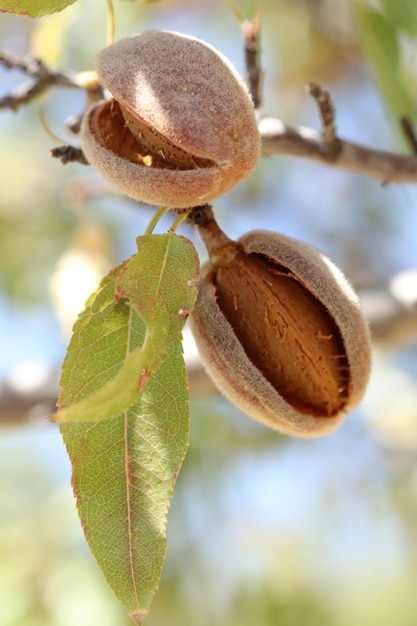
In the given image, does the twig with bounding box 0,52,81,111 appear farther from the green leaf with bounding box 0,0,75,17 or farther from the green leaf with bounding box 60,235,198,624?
the green leaf with bounding box 60,235,198,624

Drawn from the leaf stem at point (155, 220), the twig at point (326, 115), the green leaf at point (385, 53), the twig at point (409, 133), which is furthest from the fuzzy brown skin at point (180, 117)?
the green leaf at point (385, 53)

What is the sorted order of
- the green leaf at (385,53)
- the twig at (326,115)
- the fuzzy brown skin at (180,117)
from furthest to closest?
1. the green leaf at (385,53)
2. the twig at (326,115)
3. the fuzzy brown skin at (180,117)

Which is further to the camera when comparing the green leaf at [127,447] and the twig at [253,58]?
the twig at [253,58]

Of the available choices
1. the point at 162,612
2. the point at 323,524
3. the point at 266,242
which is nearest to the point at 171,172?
the point at 266,242

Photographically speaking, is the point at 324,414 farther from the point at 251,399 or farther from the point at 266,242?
the point at 266,242

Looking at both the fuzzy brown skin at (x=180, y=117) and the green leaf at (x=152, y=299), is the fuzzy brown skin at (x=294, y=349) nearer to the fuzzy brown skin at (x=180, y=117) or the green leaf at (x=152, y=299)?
the green leaf at (x=152, y=299)

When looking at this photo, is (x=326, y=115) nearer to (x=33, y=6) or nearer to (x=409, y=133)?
(x=409, y=133)

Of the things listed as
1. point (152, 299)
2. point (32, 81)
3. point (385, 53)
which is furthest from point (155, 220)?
point (385, 53)
